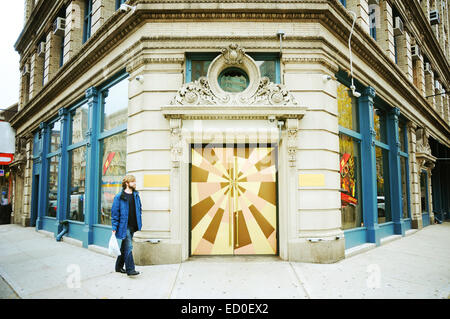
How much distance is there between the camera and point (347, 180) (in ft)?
26.6

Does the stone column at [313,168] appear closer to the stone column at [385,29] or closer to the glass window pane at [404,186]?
the stone column at [385,29]

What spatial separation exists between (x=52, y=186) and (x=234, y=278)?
35.7 feet

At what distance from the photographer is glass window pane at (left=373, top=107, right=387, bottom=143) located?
10.4 m

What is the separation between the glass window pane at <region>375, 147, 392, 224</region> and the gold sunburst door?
16.9 feet

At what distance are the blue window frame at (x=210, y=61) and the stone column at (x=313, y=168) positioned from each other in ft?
0.95

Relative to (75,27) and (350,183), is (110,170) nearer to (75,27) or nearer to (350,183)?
(75,27)

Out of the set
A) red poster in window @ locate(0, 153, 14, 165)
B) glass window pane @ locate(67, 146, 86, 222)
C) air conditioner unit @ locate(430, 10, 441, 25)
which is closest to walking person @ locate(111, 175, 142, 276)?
glass window pane @ locate(67, 146, 86, 222)

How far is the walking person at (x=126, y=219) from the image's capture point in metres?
5.39

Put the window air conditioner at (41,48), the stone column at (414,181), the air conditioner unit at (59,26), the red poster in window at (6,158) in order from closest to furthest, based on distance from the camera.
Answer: the air conditioner unit at (59,26)
the stone column at (414,181)
the window air conditioner at (41,48)
the red poster in window at (6,158)

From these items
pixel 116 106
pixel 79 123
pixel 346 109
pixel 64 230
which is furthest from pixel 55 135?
pixel 346 109

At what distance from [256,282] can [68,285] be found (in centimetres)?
354

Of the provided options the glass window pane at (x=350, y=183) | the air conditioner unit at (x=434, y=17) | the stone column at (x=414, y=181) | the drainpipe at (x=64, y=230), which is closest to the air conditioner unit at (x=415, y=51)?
the stone column at (x=414, y=181)
